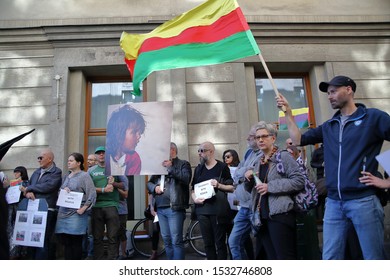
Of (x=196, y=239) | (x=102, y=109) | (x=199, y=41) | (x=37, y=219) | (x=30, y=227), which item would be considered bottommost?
(x=196, y=239)

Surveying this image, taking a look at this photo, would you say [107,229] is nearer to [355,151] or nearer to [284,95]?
[355,151]

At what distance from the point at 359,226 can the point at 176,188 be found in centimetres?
281

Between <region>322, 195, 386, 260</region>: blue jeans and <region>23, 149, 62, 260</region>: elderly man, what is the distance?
401 centimetres

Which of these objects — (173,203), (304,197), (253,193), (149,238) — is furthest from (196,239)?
(304,197)

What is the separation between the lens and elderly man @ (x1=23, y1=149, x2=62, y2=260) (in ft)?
18.0

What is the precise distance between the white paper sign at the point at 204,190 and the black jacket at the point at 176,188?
0.31 m

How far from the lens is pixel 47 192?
5.52 metres

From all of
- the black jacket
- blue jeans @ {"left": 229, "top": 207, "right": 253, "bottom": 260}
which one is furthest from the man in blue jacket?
the black jacket

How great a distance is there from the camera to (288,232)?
3547 millimetres

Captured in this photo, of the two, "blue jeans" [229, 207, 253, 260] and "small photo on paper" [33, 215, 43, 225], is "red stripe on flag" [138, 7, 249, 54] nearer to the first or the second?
"blue jeans" [229, 207, 253, 260]

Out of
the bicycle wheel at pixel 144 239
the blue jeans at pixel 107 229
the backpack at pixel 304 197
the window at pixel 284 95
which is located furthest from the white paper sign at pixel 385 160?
the window at pixel 284 95

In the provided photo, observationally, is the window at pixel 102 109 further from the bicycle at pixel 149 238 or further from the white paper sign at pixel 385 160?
the white paper sign at pixel 385 160

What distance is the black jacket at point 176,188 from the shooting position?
17.1ft
